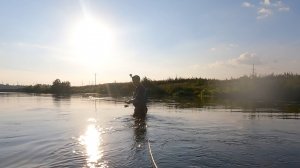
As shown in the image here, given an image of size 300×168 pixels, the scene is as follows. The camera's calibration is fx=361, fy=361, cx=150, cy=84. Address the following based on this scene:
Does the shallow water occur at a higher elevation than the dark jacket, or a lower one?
lower

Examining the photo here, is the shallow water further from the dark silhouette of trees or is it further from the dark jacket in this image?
the dark silhouette of trees

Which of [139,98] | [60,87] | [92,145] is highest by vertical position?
[60,87]

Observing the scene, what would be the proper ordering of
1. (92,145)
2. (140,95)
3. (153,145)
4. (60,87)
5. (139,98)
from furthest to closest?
(60,87), (139,98), (140,95), (92,145), (153,145)

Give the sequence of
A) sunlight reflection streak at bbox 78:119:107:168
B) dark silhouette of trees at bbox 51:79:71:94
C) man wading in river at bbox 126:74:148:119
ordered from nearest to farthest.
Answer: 1. sunlight reflection streak at bbox 78:119:107:168
2. man wading in river at bbox 126:74:148:119
3. dark silhouette of trees at bbox 51:79:71:94

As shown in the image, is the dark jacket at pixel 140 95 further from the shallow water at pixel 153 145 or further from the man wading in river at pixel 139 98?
the shallow water at pixel 153 145

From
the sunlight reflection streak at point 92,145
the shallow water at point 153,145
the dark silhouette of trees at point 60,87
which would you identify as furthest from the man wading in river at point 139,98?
the dark silhouette of trees at point 60,87

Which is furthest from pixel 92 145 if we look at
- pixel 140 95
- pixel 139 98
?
pixel 139 98

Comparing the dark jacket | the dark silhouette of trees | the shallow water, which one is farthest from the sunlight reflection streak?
the dark silhouette of trees

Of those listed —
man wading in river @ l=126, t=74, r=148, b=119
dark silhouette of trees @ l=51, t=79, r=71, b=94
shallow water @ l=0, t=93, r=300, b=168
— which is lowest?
shallow water @ l=0, t=93, r=300, b=168

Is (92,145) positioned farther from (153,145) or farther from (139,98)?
(139,98)

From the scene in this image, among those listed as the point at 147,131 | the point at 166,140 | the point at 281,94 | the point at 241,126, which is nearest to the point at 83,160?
the point at 166,140

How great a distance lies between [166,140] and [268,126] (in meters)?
5.71

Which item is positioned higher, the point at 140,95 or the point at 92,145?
the point at 140,95

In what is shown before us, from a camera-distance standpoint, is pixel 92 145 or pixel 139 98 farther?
pixel 139 98
